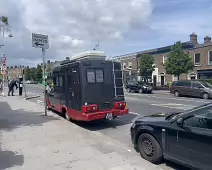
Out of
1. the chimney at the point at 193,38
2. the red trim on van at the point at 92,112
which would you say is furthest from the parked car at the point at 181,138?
the chimney at the point at 193,38

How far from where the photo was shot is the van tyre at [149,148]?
4.49 meters

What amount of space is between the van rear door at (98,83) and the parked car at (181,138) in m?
3.09

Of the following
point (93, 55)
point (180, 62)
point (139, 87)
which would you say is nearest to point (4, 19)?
point (93, 55)

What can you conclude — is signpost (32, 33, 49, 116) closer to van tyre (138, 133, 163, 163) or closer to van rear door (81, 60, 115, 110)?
van rear door (81, 60, 115, 110)

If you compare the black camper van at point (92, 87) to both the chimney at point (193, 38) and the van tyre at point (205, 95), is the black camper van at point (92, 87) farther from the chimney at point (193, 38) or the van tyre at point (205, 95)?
the chimney at point (193, 38)

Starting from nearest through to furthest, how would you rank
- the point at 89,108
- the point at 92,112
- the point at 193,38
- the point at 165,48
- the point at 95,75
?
the point at 89,108 → the point at 92,112 → the point at 95,75 → the point at 193,38 → the point at 165,48

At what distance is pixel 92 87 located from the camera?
303 inches

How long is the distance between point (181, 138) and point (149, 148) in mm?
930

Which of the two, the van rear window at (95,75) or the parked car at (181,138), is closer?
the parked car at (181,138)

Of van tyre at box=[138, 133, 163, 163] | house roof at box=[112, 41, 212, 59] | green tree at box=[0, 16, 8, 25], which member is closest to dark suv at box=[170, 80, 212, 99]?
house roof at box=[112, 41, 212, 59]

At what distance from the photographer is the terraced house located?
30.0 meters

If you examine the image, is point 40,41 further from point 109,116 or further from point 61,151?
point 61,151

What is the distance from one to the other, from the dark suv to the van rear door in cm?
1382

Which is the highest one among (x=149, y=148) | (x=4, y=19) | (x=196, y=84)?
(x=4, y=19)
